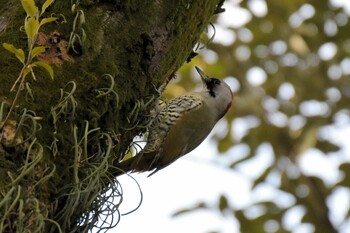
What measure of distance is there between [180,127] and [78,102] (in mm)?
1482

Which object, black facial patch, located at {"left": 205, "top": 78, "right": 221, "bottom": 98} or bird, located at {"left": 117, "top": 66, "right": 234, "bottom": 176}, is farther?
black facial patch, located at {"left": 205, "top": 78, "right": 221, "bottom": 98}

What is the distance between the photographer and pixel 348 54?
18.2ft

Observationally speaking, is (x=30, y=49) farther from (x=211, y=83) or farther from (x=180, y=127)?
(x=211, y=83)

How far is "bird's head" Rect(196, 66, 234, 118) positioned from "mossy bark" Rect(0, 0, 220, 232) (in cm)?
141

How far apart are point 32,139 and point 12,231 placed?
0.27 m

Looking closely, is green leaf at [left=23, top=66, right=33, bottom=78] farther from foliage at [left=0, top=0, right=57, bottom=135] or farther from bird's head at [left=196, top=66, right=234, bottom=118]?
bird's head at [left=196, top=66, right=234, bottom=118]

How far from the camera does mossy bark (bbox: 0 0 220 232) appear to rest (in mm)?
1988

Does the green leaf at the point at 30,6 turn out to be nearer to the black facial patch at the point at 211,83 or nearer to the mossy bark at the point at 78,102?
the mossy bark at the point at 78,102

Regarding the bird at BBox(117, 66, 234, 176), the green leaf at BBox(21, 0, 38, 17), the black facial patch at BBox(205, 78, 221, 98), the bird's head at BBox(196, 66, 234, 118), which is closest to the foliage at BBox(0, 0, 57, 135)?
the green leaf at BBox(21, 0, 38, 17)

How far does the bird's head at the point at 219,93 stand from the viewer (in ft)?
13.4

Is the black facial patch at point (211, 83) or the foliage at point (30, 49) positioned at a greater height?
the foliage at point (30, 49)

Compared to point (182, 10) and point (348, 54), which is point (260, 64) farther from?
point (182, 10)

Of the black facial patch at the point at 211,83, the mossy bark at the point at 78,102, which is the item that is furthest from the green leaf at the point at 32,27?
the black facial patch at the point at 211,83

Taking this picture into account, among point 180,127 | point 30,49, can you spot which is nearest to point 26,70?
point 30,49
